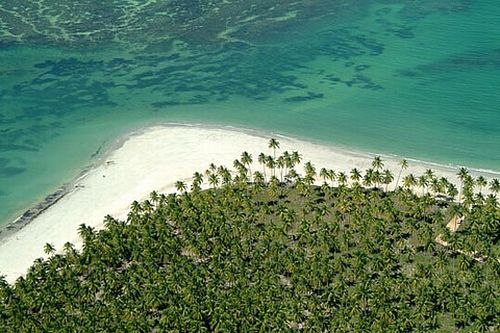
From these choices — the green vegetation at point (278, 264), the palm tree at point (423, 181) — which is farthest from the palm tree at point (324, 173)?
the palm tree at point (423, 181)

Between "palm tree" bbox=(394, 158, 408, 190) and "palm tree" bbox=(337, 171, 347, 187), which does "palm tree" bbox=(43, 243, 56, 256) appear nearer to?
"palm tree" bbox=(337, 171, 347, 187)

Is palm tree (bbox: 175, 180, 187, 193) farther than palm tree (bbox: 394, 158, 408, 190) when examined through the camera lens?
No

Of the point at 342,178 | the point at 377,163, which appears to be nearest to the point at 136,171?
the point at 342,178

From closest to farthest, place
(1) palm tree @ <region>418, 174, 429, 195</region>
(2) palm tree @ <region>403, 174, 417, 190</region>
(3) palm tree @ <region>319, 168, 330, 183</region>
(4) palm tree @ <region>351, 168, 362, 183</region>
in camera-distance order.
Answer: (1) palm tree @ <region>418, 174, 429, 195</region> < (2) palm tree @ <region>403, 174, 417, 190</region> < (4) palm tree @ <region>351, 168, 362, 183</region> < (3) palm tree @ <region>319, 168, 330, 183</region>

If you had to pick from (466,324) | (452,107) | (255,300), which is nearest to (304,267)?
(255,300)

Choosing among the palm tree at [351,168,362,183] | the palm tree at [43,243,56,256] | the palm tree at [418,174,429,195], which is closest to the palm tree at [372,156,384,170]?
the palm tree at [351,168,362,183]

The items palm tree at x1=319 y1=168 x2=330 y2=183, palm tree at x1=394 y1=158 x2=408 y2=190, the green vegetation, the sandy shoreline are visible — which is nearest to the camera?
the green vegetation

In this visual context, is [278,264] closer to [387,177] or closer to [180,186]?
[180,186]

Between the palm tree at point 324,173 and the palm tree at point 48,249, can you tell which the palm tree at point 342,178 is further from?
the palm tree at point 48,249
